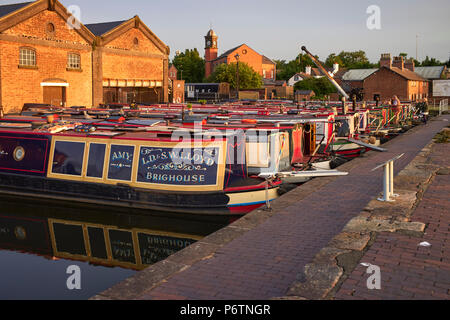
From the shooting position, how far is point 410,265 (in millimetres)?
5070

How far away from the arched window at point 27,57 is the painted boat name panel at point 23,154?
16331 millimetres

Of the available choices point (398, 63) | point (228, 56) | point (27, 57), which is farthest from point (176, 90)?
point (398, 63)

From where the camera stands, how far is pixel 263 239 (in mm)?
6406

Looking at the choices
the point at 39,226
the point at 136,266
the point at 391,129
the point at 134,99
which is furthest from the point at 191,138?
the point at 134,99

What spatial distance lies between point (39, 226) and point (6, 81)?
725 inches

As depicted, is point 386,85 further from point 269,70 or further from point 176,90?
point 269,70

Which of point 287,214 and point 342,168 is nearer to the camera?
point 287,214

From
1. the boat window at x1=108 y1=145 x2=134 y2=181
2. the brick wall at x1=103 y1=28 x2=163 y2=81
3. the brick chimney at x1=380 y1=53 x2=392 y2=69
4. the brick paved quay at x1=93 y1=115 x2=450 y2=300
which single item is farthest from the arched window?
the brick chimney at x1=380 y1=53 x2=392 y2=69

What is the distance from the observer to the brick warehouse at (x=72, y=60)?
26.4 metres

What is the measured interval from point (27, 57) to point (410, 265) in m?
27.4

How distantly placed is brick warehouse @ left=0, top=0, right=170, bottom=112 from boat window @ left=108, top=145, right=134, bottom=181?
1736 cm

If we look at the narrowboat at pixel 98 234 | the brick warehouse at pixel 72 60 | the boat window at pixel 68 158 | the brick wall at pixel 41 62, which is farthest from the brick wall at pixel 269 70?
the narrowboat at pixel 98 234

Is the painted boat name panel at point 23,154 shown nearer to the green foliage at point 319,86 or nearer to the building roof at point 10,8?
the building roof at point 10,8
